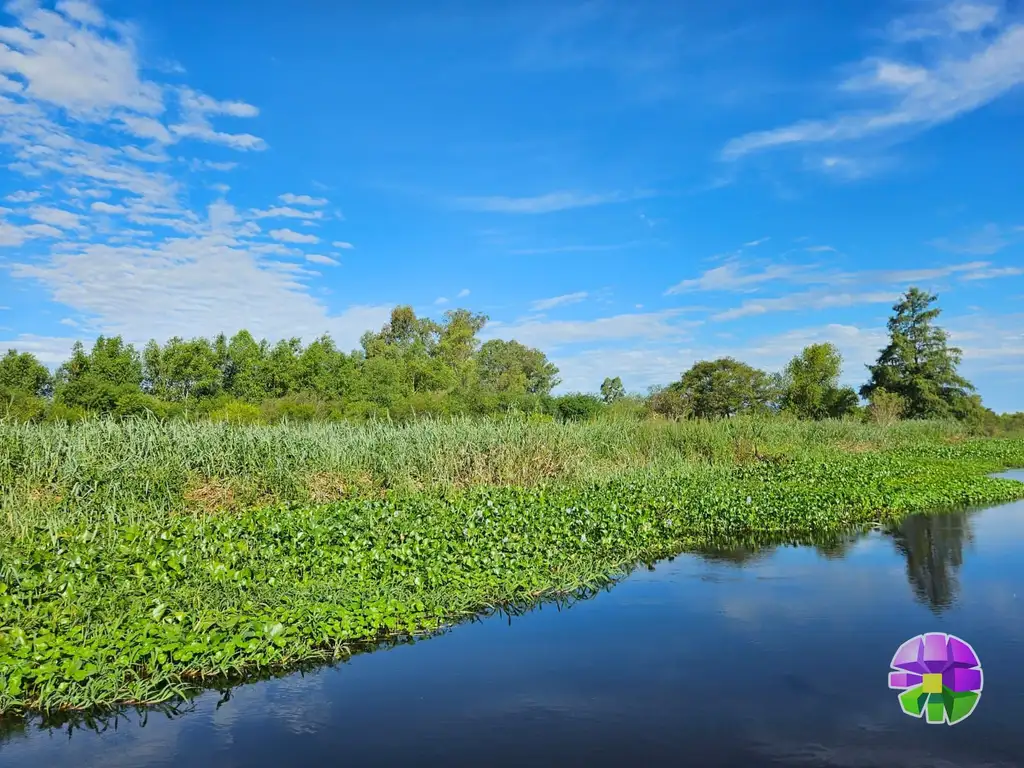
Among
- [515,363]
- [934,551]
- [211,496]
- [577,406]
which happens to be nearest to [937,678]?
[934,551]

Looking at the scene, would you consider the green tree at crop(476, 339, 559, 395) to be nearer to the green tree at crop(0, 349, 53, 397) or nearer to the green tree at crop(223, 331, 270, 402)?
the green tree at crop(223, 331, 270, 402)

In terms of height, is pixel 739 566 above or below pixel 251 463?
below

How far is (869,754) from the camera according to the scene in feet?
13.7

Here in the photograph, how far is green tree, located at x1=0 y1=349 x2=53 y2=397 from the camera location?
3167 cm

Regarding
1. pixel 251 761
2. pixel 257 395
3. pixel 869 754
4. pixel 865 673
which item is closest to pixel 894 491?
pixel 865 673

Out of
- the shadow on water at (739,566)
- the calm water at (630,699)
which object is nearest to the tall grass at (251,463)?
the shadow on water at (739,566)

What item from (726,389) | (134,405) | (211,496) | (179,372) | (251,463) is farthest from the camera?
(726,389)

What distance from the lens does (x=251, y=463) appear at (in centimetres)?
1109

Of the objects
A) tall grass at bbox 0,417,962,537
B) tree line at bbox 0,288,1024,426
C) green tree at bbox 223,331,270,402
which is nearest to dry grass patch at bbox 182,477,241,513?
tall grass at bbox 0,417,962,537

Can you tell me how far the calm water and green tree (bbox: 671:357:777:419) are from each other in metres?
33.7

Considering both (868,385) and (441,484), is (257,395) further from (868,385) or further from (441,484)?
(868,385)

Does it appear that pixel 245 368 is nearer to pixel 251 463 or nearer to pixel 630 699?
pixel 251 463

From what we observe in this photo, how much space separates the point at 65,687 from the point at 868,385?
44252 mm

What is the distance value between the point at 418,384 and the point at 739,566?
32.0 m
